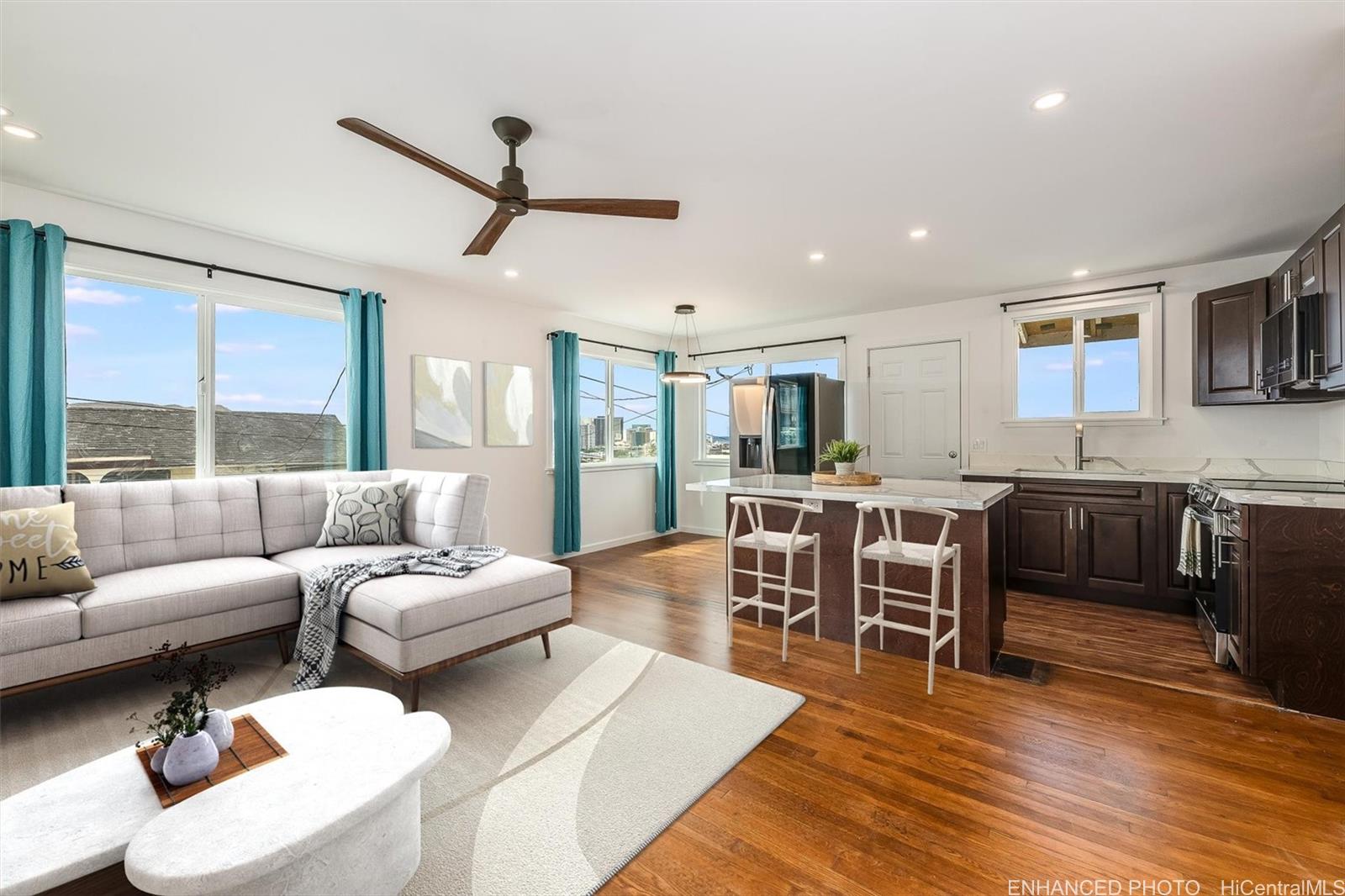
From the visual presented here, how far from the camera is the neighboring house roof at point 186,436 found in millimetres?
3246

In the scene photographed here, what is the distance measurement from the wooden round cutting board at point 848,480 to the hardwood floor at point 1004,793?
1.06 m

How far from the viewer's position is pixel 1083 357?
4688 millimetres

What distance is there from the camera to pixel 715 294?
5.09 meters

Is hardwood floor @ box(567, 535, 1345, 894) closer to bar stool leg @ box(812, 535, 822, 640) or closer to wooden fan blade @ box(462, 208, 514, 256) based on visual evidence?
bar stool leg @ box(812, 535, 822, 640)

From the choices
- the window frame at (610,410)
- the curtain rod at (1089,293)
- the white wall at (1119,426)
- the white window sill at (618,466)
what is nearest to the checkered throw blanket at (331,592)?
the white window sill at (618,466)

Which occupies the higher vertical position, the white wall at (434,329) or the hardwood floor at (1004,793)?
the white wall at (434,329)

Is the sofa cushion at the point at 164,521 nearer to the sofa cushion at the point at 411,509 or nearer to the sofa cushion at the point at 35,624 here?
the sofa cushion at the point at 411,509

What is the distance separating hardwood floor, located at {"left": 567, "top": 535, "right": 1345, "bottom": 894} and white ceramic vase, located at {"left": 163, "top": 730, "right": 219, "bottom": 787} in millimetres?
1099

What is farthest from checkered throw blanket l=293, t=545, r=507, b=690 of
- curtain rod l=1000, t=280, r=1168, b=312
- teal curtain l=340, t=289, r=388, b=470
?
curtain rod l=1000, t=280, r=1168, b=312

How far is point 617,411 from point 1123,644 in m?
4.87

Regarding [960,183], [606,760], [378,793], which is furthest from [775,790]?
[960,183]

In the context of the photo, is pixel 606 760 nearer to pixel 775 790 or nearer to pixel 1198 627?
pixel 775 790

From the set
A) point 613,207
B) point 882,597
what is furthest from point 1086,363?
point 613,207

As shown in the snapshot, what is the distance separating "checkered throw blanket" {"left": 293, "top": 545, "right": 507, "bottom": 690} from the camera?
8.55ft
